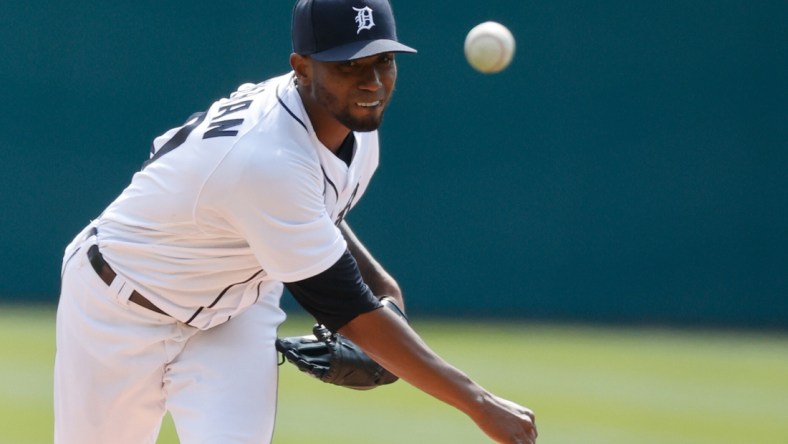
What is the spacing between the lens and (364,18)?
3.90 metres

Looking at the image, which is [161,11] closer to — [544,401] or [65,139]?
[65,139]

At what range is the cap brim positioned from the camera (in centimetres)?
382

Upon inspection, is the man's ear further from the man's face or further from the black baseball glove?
the black baseball glove

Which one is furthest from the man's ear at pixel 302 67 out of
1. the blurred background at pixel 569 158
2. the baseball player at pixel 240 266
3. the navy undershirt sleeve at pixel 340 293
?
the blurred background at pixel 569 158

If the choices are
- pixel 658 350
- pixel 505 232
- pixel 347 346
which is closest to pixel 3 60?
pixel 505 232

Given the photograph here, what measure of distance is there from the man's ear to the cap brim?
9cm

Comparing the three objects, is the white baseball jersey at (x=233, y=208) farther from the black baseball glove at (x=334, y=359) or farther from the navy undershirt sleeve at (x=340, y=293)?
the black baseball glove at (x=334, y=359)

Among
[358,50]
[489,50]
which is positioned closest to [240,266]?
[358,50]

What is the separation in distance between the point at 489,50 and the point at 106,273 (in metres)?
3.44

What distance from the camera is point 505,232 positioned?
37.3 feet

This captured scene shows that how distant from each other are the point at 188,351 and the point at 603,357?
575 cm

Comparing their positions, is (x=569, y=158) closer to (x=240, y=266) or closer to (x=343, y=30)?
(x=240, y=266)

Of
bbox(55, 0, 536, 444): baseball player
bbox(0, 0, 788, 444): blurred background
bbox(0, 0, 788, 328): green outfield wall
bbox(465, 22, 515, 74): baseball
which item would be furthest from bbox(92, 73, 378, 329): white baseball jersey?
bbox(0, 0, 788, 328): green outfield wall

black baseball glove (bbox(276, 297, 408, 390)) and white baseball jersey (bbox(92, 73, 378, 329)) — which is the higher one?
white baseball jersey (bbox(92, 73, 378, 329))
